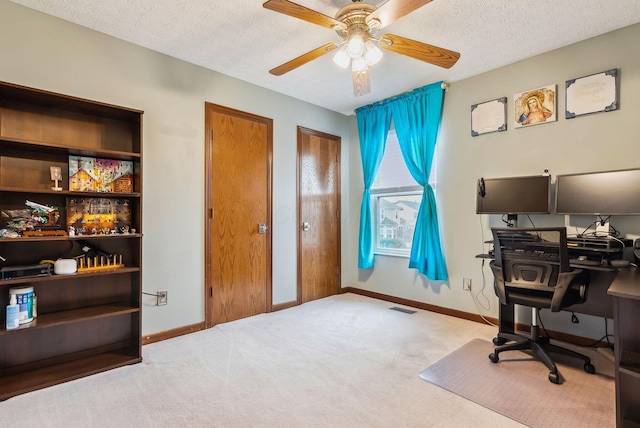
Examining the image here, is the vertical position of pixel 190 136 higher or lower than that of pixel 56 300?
higher

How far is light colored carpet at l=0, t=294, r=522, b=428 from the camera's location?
5.70 ft

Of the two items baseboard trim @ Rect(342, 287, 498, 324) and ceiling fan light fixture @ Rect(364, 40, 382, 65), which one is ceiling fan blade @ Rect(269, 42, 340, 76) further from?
baseboard trim @ Rect(342, 287, 498, 324)

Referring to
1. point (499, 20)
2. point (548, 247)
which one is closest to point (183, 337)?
point (548, 247)

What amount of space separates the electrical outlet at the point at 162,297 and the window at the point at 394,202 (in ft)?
8.36

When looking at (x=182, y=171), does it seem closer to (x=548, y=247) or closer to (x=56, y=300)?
(x=56, y=300)

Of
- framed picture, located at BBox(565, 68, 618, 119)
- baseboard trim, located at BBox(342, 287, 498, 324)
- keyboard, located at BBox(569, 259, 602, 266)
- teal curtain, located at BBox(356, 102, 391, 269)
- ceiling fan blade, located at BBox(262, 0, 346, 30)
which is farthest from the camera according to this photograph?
teal curtain, located at BBox(356, 102, 391, 269)

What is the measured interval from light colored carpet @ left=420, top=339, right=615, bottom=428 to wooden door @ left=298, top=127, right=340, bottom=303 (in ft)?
6.51

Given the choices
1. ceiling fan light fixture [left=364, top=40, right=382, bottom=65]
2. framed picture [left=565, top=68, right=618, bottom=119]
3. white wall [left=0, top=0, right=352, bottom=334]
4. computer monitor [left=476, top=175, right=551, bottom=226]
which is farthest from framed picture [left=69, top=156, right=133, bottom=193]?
framed picture [left=565, top=68, right=618, bottom=119]

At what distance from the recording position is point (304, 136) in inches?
158

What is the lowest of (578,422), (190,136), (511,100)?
(578,422)

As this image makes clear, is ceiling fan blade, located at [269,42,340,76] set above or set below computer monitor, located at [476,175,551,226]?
above

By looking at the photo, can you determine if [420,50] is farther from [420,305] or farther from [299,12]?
[420,305]

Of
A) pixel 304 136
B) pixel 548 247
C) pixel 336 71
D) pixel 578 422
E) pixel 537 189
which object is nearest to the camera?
pixel 578 422

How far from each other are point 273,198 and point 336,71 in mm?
1506
